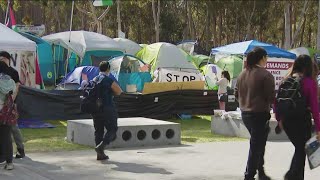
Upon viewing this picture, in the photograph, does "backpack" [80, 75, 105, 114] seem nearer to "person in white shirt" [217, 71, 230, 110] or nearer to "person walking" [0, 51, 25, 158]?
"person walking" [0, 51, 25, 158]

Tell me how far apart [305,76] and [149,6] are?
170 feet

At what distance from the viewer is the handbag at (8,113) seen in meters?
8.96

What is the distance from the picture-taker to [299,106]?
713 cm

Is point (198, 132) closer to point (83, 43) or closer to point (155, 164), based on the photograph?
point (155, 164)

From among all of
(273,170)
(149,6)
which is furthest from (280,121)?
(149,6)

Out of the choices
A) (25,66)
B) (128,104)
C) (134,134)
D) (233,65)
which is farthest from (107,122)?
(233,65)

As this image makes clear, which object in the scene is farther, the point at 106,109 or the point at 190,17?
the point at 190,17

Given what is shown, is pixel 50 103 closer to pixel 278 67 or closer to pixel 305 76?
pixel 278 67

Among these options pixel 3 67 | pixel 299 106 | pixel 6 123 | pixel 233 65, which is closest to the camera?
pixel 299 106

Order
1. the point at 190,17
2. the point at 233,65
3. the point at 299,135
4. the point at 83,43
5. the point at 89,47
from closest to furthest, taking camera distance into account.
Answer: the point at 299,135 < the point at 233,65 < the point at 89,47 < the point at 83,43 < the point at 190,17

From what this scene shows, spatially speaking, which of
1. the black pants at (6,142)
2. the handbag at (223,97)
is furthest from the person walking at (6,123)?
the handbag at (223,97)

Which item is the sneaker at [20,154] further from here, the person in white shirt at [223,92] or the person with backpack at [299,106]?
the person in white shirt at [223,92]

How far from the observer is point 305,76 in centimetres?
720

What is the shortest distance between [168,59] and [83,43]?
4.74 metres
